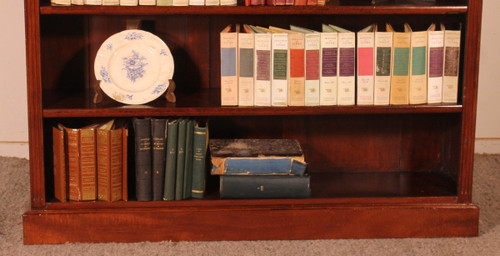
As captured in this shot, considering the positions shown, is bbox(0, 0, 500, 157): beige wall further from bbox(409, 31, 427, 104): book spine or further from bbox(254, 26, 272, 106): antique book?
bbox(254, 26, 272, 106): antique book

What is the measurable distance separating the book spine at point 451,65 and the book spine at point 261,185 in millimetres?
535

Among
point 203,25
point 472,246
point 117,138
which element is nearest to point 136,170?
point 117,138

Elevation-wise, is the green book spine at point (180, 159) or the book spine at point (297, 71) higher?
the book spine at point (297, 71)

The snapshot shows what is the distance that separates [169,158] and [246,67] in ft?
1.26

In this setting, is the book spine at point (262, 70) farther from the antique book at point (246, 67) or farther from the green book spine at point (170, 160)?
the green book spine at point (170, 160)

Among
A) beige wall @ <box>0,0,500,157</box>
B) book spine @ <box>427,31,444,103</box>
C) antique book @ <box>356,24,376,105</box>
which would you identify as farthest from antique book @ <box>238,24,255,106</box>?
beige wall @ <box>0,0,500,157</box>

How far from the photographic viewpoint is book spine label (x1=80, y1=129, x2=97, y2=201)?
205 centimetres

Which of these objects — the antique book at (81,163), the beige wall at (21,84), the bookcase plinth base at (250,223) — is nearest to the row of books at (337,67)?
the bookcase plinth base at (250,223)

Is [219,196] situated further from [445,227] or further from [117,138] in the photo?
[445,227]

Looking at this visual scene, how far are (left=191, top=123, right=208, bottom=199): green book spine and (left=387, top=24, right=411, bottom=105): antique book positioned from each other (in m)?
0.62

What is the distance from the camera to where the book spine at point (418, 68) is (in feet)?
6.82

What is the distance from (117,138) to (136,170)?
4.7 inches

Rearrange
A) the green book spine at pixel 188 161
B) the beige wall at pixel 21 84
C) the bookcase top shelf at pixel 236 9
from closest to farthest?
the bookcase top shelf at pixel 236 9 → the green book spine at pixel 188 161 → the beige wall at pixel 21 84

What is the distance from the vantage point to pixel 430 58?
209cm
